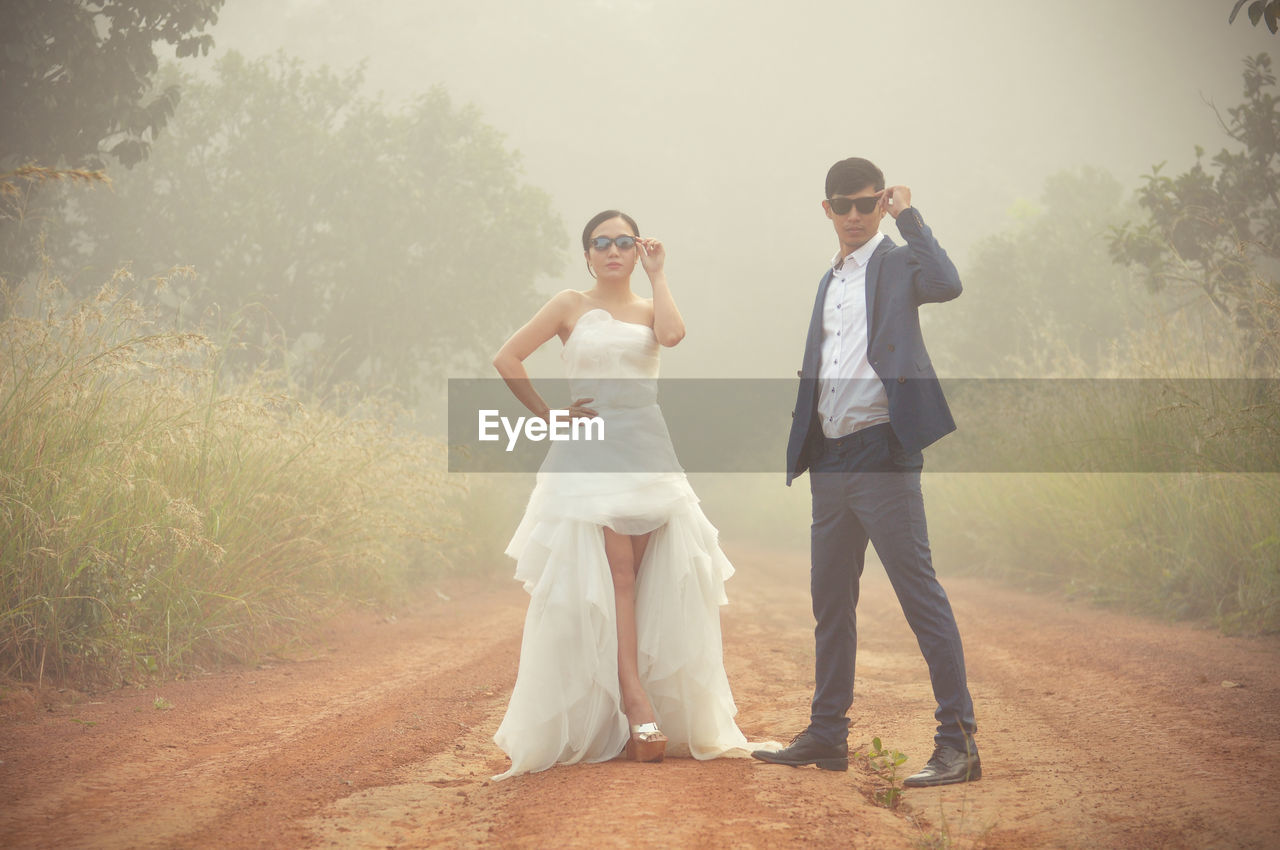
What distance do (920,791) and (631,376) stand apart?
202 centimetres

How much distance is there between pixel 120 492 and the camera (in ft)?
19.2

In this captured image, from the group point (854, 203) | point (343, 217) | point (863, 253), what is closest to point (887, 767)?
point (863, 253)

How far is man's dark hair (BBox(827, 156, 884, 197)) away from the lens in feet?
13.2

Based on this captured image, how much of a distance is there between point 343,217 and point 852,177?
2828 centimetres

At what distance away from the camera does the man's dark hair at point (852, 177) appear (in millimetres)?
4023

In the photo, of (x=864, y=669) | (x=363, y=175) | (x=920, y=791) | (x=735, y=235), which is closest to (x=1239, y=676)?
(x=864, y=669)

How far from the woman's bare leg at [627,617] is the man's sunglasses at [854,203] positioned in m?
1.61

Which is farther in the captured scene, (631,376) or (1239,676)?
(1239,676)

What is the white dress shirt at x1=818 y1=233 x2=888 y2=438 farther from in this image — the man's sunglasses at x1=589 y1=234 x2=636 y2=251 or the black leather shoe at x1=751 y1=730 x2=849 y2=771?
the black leather shoe at x1=751 y1=730 x2=849 y2=771

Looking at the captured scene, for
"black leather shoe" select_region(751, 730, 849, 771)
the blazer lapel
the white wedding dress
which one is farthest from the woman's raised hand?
"black leather shoe" select_region(751, 730, 849, 771)

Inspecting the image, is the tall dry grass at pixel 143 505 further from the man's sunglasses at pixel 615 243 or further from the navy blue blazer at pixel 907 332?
the navy blue blazer at pixel 907 332

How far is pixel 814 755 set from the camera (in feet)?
12.9

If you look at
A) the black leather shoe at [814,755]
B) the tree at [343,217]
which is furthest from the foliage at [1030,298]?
the black leather shoe at [814,755]

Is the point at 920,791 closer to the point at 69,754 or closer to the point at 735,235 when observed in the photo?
the point at 69,754
